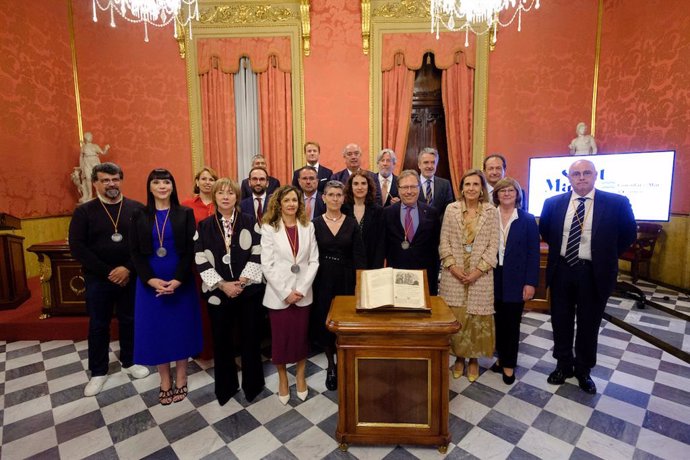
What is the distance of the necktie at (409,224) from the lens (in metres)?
2.71

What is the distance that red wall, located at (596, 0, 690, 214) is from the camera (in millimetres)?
4840

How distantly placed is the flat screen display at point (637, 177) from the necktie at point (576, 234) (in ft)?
6.77

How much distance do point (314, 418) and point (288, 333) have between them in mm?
578

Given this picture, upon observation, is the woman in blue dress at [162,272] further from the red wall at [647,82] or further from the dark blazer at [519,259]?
the red wall at [647,82]

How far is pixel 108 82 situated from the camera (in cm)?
576

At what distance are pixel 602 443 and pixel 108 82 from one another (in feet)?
25.0

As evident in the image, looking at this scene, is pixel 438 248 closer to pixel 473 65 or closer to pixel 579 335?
pixel 579 335

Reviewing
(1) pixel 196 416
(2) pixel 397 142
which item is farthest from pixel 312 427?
(2) pixel 397 142

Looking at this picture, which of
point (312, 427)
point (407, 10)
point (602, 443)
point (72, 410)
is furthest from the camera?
point (407, 10)

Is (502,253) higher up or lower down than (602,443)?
higher up

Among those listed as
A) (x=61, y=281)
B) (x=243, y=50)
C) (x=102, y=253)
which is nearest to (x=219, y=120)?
(x=243, y=50)

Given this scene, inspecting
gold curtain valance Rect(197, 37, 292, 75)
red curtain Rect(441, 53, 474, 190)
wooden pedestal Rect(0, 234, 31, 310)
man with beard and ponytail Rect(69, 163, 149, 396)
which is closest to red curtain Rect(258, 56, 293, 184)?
gold curtain valance Rect(197, 37, 292, 75)

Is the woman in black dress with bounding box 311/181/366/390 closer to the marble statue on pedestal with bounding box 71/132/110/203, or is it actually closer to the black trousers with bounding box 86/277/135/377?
the black trousers with bounding box 86/277/135/377

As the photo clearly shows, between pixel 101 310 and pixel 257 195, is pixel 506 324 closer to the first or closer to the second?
pixel 257 195
